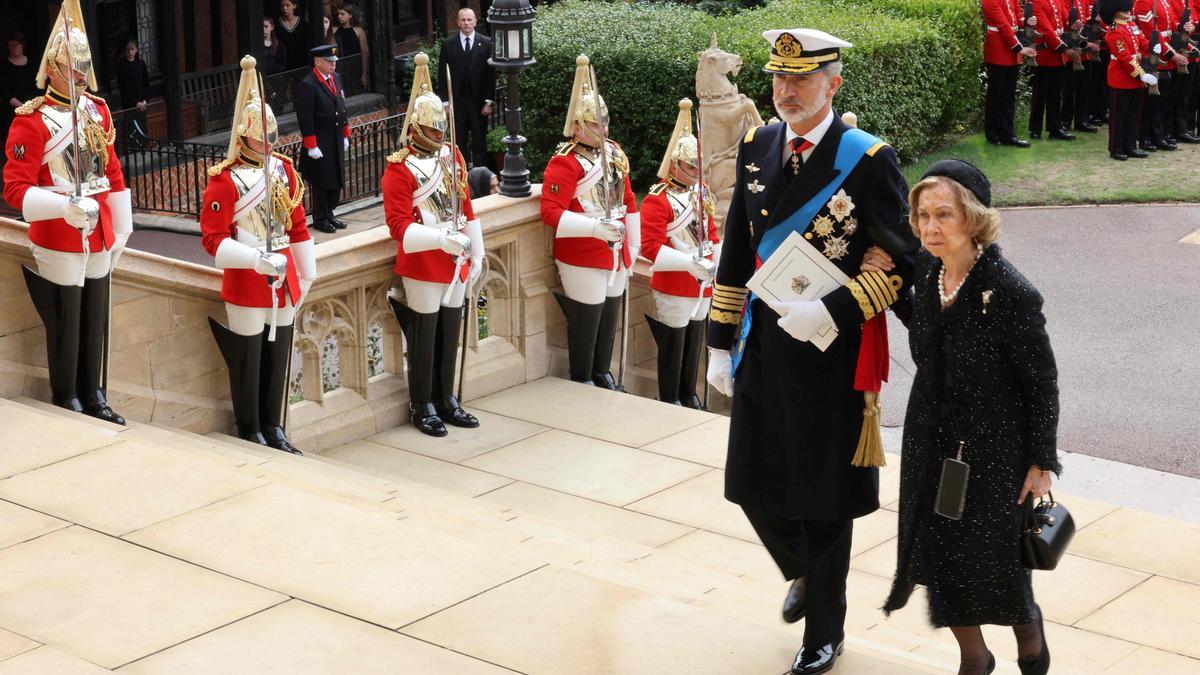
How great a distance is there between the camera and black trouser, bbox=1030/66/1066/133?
60.7ft

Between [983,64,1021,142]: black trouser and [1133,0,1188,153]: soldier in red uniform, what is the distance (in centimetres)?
133

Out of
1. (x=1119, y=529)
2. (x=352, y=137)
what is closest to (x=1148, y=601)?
(x=1119, y=529)

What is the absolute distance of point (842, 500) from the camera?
5.10 metres

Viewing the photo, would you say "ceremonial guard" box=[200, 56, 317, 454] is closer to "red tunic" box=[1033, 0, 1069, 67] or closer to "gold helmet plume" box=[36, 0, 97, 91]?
"gold helmet plume" box=[36, 0, 97, 91]

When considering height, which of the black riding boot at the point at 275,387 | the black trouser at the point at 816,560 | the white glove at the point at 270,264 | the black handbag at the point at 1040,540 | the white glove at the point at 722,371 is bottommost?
the black riding boot at the point at 275,387

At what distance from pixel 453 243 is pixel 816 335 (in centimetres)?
363

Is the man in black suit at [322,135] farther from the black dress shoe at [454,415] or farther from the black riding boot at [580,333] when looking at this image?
the black dress shoe at [454,415]

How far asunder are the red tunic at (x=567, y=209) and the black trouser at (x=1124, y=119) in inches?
388

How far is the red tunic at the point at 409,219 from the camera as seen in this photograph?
8445mm

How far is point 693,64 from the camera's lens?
1591 centimetres


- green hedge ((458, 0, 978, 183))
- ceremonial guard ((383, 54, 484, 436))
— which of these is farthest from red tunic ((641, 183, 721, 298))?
green hedge ((458, 0, 978, 183))

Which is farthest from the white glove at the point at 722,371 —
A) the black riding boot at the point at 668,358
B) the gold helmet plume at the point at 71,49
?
the black riding boot at the point at 668,358

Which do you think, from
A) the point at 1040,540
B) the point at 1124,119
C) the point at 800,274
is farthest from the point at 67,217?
the point at 1124,119

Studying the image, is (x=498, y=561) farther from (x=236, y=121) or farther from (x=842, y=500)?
(x=236, y=121)
